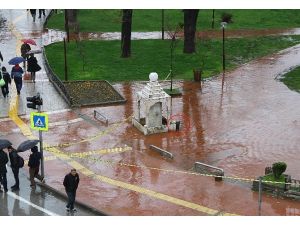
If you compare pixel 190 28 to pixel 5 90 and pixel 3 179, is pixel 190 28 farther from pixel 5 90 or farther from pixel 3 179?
pixel 3 179

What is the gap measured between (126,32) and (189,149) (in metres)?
14.4

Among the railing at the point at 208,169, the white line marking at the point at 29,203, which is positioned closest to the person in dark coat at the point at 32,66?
the railing at the point at 208,169

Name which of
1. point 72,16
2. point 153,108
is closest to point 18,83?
point 153,108

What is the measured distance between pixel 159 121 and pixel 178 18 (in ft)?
81.2

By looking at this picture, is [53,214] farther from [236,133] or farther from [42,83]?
[42,83]

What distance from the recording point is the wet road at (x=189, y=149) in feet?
63.3

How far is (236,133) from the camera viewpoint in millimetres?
25859

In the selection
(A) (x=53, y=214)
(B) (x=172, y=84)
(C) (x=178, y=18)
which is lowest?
(A) (x=53, y=214)

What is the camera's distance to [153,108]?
25719 mm

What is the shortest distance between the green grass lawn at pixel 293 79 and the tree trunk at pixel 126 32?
881 cm

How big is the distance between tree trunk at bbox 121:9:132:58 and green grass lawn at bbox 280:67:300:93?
8.81 m

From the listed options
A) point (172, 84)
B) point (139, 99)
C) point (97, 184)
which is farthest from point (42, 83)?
point (97, 184)

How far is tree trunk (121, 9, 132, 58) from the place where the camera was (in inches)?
1455

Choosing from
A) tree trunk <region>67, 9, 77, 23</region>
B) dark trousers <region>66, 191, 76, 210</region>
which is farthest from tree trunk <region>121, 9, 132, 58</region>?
dark trousers <region>66, 191, 76, 210</region>
